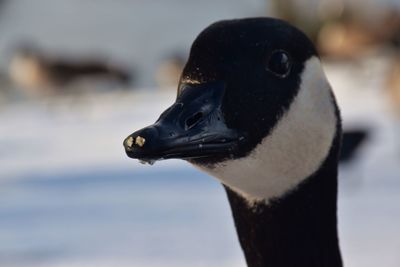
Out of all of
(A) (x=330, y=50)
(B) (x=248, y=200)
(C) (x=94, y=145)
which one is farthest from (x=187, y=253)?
(A) (x=330, y=50)

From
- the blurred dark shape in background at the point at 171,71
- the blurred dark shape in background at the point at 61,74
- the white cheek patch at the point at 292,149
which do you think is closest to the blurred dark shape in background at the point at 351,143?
the white cheek patch at the point at 292,149

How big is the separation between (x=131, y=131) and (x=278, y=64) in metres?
9.97

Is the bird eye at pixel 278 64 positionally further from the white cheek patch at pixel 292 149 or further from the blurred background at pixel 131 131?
the blurred background at pixel 131 131

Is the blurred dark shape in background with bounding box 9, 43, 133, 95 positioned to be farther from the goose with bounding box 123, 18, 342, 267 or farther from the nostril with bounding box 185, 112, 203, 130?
the nostril with bounding box 185, 112, 203, 130

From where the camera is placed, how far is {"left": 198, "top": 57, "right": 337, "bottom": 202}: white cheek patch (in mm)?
1868

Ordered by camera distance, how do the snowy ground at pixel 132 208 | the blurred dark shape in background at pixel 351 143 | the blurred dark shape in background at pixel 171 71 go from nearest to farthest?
the snowy ground at pixel 132 208 → the blurred dark shape in background at pixel 351 143 → the blurred dark shape in background at pixel 171 71

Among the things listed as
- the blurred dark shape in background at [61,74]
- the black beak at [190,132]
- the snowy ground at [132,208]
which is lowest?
the black beak at [190,132]

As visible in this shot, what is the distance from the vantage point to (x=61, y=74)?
16.7 meters

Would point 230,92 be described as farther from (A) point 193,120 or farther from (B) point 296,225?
(B) point 296,225

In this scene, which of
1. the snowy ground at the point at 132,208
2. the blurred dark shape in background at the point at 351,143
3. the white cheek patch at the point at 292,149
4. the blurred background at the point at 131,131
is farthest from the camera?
the blurred dark shape in background at the point at 351,143

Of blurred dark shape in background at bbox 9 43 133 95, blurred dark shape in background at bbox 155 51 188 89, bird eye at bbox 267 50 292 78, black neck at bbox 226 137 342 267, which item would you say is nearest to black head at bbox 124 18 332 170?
bird eye at bbox 267 50 292 78

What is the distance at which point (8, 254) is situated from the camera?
588cm

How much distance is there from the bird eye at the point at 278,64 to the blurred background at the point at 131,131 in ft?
10.9

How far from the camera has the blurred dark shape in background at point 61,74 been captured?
1669 centimetres
